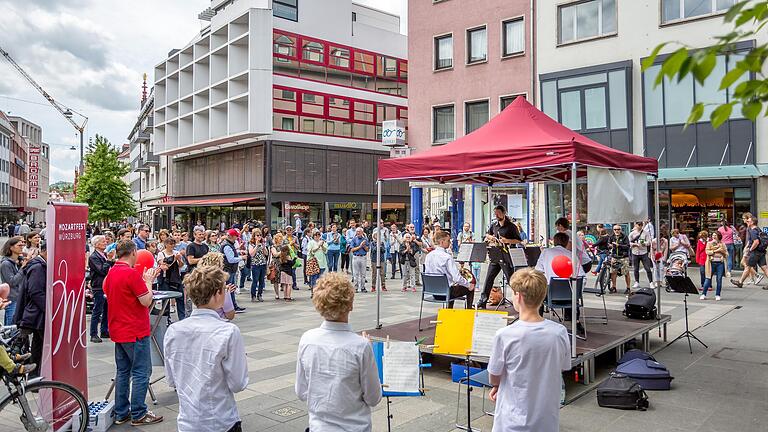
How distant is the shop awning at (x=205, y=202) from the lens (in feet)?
122

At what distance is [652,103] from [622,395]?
713 inches

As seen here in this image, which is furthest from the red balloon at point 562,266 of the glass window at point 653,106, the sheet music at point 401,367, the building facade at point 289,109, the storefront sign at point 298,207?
the storefront sign at point 298,207

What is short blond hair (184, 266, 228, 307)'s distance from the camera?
11.2 ft

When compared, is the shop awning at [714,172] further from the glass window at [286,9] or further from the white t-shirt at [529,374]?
the glass window at [286,9]

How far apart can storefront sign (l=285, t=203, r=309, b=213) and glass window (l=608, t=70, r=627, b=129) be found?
20.3 metres

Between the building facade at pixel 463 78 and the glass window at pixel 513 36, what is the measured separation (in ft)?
0.14

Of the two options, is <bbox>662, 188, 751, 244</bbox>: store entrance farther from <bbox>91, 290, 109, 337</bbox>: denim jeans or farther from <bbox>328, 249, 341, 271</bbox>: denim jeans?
<bbox>91, 290, 109, 337</bbox>: denim jeans

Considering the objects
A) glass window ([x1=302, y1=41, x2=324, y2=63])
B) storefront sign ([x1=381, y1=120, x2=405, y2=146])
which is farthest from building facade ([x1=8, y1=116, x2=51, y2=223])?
storefront sign ([x1=381, y1=120, x2=405, y2=146])

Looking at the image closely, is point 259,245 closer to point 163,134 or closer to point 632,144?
point 632,144

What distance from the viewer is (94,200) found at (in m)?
39.8

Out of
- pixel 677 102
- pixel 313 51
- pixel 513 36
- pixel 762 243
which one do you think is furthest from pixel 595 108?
pixel 313 51

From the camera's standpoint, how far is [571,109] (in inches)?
928

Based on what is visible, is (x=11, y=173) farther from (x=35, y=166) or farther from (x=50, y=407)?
(x=50, y=407)

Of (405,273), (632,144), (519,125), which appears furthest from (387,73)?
(519,125)
